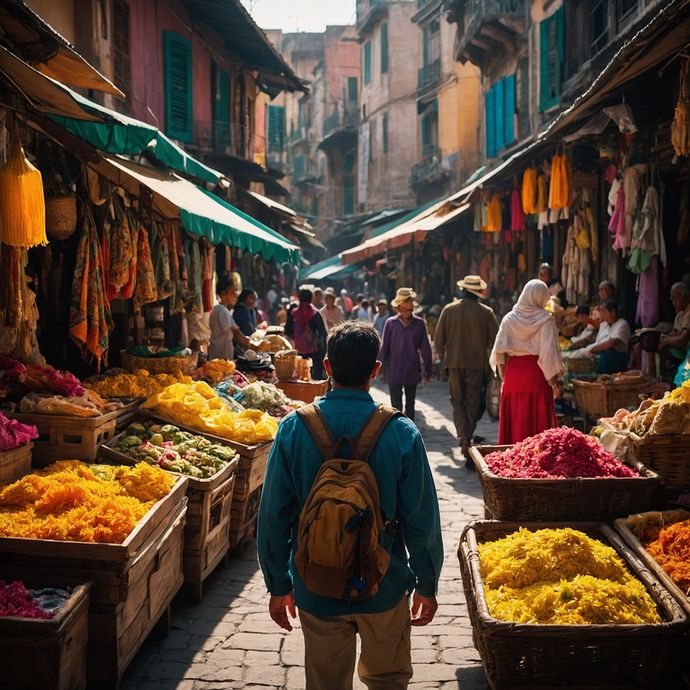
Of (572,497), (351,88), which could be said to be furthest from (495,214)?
(351,88)

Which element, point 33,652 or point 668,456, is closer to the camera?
point 33,652

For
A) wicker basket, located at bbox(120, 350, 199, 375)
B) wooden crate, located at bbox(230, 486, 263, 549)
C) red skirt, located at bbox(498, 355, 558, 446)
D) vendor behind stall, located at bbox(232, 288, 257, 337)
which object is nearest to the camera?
wooden crate, located at bbox(230, 486, 263, 549)

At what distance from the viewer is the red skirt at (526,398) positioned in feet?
24.6

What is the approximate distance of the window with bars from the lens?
1345 centimetres

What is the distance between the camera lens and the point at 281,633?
473cm

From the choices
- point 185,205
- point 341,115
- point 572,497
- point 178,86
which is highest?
point 341,115

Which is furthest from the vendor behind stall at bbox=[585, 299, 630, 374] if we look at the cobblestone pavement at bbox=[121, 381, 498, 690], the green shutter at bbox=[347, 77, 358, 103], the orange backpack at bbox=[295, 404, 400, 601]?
the green shutter at bbox=[347, 77, 358, 103]

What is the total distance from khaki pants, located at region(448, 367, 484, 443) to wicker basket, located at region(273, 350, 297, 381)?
7.38ft

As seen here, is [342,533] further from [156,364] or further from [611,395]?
[611,395]

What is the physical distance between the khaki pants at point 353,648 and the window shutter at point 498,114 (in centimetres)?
1962

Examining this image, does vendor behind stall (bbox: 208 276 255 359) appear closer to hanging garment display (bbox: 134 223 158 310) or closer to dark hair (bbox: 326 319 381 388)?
hanging garment display (bbox: 134 223 158 310)

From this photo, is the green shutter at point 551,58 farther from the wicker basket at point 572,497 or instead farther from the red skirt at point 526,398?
the wicker basket at point 572,497

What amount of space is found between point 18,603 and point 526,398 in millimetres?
5202

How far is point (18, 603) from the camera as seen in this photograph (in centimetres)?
350
